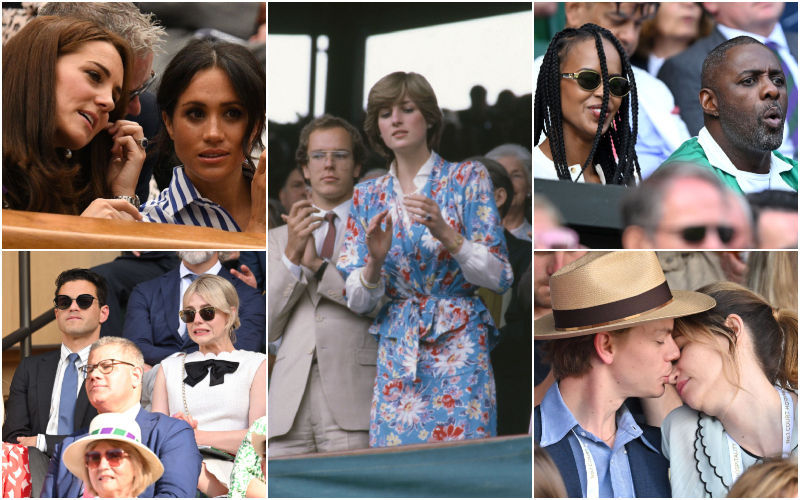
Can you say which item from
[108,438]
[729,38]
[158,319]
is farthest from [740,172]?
[108,438]

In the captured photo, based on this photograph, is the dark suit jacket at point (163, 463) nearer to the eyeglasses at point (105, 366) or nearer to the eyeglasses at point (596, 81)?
the eyeglasses at point (105, 366)

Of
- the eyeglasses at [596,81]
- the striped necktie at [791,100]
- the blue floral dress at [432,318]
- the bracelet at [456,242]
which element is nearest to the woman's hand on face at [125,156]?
the blue floral dress at [432,318]

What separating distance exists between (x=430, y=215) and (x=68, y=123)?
132 cm

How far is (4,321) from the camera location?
2.81 meters

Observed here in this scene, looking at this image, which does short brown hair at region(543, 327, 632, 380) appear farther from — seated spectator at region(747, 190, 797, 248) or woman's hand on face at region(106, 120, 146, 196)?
woman's hand on face at region(106, 120, 146, 196)

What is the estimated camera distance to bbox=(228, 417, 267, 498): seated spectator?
9.29 ft

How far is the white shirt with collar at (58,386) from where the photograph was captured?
2793 millimetres

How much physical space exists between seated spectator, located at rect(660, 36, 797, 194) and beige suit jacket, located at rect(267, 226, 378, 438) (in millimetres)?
1372

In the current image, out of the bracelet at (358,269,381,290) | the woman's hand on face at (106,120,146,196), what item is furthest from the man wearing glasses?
the bracelet at (358,269,381,290)

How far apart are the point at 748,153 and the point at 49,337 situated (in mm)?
2678

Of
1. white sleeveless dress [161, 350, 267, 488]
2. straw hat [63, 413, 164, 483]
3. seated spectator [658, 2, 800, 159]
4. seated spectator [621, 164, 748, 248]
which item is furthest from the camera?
seated spectator [658, 2, 800, 159]

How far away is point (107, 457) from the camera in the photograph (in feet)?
8.98

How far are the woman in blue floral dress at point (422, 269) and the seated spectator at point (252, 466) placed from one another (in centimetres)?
41

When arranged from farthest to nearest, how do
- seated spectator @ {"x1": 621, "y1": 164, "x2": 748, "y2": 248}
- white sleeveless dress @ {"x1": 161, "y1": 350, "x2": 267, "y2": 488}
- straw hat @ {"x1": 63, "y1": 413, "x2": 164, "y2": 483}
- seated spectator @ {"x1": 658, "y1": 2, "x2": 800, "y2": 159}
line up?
1. seated spectator @ {"x1": 658, "y1": 2, "x2": 800, "y2": 159}
2. seated spectator @ {"x1": 621, "y1": 164, "x2": 748, "y2": 248}
3. white sleeveless dress @ {"x1": 161, "y1": 350, "x2": 267, "y2": 488}
4. straw hat @ {"x1": 63, "y1": 413, "x2": 164, "y2": 483}
